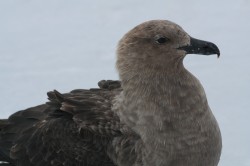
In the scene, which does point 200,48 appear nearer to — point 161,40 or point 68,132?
point 161,40

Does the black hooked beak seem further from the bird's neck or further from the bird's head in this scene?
the bird's neck

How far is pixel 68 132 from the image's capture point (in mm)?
6910

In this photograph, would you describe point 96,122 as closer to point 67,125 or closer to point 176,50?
point 67,125

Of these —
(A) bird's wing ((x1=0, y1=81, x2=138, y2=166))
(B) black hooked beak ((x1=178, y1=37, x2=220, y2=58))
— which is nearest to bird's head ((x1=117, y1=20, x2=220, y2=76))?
(B) black hooked beak ((x1=178, y1=37, x2=220, y2=58))

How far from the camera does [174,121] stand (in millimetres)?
6773

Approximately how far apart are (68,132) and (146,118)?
0.62m

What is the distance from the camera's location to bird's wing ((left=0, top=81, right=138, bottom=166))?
6816 mm

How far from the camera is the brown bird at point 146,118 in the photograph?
265 inches

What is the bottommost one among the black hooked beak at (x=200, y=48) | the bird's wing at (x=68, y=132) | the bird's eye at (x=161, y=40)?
the bird's wing at (x=68, y=132)

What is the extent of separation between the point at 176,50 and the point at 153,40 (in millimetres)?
191

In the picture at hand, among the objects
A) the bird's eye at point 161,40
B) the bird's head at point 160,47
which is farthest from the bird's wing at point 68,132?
the bird's eye at point 161,40

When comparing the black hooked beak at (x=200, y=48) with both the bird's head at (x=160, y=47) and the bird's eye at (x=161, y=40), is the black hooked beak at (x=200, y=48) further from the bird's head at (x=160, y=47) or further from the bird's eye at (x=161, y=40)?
the bird's eye at (x=161, y=40)

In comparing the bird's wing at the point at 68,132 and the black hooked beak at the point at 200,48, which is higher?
the black hooked beak at the point at 200,48

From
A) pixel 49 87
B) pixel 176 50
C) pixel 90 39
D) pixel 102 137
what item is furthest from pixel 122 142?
pixel 90 39
